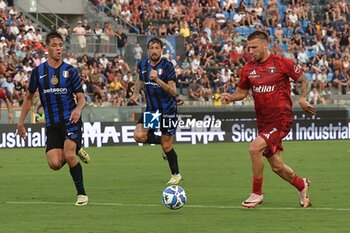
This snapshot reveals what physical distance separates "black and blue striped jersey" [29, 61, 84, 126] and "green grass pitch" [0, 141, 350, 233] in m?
1.28

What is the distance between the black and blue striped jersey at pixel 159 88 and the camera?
1817 centimetres

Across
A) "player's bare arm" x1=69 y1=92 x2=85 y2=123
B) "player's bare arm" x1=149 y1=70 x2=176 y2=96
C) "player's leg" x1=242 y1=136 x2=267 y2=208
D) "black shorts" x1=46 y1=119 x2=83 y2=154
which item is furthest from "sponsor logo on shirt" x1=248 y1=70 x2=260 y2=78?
"player's bare arm" x1=149 y1=70 x2=176 y2=96

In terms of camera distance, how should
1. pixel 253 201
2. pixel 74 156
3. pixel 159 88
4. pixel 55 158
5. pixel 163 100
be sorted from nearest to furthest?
pixel 253 201, pixel 74 156, pixel 55 158, pixel 159 88, pixel 163 100

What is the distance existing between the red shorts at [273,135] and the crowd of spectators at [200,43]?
22.1 meters

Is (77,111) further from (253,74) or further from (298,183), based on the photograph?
(298,183)

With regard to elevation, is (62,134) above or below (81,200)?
above

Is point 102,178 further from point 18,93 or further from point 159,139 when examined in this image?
point 18,93

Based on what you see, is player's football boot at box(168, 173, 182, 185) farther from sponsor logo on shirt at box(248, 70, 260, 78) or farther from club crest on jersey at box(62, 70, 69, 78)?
sponsor logo on shirt at box(248, 70, 260, 78)

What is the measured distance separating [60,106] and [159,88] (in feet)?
Result: 12.7

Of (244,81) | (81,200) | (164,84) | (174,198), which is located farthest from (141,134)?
(174,198)

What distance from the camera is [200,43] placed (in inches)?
1724

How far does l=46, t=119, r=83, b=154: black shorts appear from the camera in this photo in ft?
48.0

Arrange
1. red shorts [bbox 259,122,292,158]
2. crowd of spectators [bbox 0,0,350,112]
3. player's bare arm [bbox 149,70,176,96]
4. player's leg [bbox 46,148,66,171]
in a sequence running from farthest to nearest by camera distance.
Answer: crowd of spectators [bbox 0,0,350,112] < player's bare arm [bbox 149,70,176,96] < player's leg [bbox 46,148,66,171] < red shorts [bbox 259,122,292,158]

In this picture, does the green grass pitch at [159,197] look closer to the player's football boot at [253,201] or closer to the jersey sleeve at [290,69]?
the player's football boot at [253,201]
